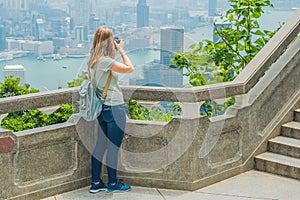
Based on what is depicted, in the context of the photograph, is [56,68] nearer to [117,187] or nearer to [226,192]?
[117,187]

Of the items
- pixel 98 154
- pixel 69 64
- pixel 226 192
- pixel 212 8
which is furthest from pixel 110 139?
pixel 212 8

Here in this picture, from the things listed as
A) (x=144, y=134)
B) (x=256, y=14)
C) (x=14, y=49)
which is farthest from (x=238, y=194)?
(x=14, y=49)

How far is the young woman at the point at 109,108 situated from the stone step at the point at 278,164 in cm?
191

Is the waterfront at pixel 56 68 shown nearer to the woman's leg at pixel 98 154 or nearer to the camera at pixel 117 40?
the camera at pixel 117 40

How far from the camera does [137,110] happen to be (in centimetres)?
636

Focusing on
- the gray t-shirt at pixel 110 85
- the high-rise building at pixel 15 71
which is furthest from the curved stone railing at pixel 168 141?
the high-rise building at pixel 15 71

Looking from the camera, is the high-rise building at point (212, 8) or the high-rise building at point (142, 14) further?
the high-rise building at point (212, 8)

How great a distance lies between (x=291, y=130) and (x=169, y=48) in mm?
2248

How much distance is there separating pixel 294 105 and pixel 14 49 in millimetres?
7014

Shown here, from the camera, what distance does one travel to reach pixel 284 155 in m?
7.02

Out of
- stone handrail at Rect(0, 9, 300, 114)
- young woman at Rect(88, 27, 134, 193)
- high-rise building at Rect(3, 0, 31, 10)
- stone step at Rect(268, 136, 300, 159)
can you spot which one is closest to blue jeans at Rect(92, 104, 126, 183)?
young woman at Rect(88, 27, 134, 193)

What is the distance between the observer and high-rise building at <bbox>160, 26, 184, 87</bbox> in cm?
A: 598

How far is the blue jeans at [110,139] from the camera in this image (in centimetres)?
582

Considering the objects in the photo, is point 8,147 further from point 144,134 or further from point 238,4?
point 238,4
